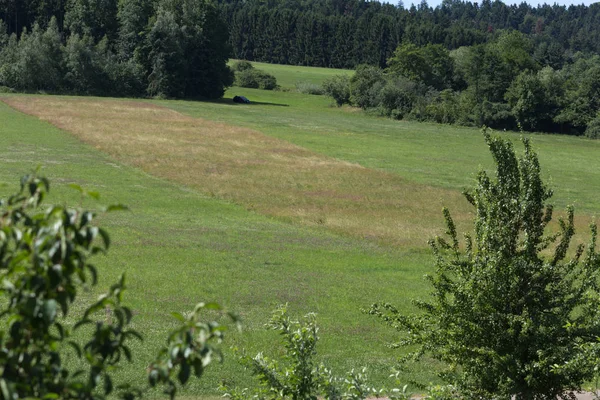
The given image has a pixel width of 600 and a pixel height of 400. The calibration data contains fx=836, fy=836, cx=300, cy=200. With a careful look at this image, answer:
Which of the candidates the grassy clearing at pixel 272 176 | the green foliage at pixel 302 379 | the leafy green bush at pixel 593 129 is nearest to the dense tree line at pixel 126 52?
the grassy clearing at pixel 272 176

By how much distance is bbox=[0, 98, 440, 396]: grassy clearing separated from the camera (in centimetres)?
1789

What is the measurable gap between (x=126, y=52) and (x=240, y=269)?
305 ft

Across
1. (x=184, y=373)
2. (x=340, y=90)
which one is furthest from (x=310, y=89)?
(x=184, y=373)

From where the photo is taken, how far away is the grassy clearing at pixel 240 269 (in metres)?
17.9

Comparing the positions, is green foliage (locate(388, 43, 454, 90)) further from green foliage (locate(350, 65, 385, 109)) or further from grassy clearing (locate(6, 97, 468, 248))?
grassy clearing (locate(6, 97, 468, 248))

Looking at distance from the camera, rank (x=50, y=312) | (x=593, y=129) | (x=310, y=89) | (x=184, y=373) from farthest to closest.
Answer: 1. (x=310, y=89)
2. (x=593, y=129)
3. (x=184, y=373)
4. (x=50, y=312)

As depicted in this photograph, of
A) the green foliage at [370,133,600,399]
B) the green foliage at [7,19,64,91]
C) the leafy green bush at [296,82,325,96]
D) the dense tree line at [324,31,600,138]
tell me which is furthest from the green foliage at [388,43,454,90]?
the green foliage at [370,133,600,399]

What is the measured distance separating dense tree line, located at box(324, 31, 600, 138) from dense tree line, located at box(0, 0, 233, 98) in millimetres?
18779

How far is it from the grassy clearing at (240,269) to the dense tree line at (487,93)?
2488 inches

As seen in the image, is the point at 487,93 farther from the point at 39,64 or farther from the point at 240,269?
the point at 240,269

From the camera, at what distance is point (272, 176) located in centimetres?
4559

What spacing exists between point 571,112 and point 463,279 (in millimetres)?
90610

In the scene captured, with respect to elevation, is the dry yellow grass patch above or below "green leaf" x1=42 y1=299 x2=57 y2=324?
below

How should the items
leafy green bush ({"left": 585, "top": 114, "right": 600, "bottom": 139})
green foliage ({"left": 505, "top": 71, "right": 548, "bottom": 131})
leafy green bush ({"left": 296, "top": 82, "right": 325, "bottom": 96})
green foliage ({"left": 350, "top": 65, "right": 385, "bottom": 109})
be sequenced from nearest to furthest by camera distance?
1. leafy green bush ({"left": 585, "top": 114, "right": 600, "bottom": 139})
2. green foliage ({"left": 505, "top": 71, "right": 548, "bottom": 131})
3. green foliage ({"left": 350, "top": 65, "right": 385, "bottom": 109})
4. leafy green bush ({"left": 296, "top": 82, "right": 325, "bottom": 96})
